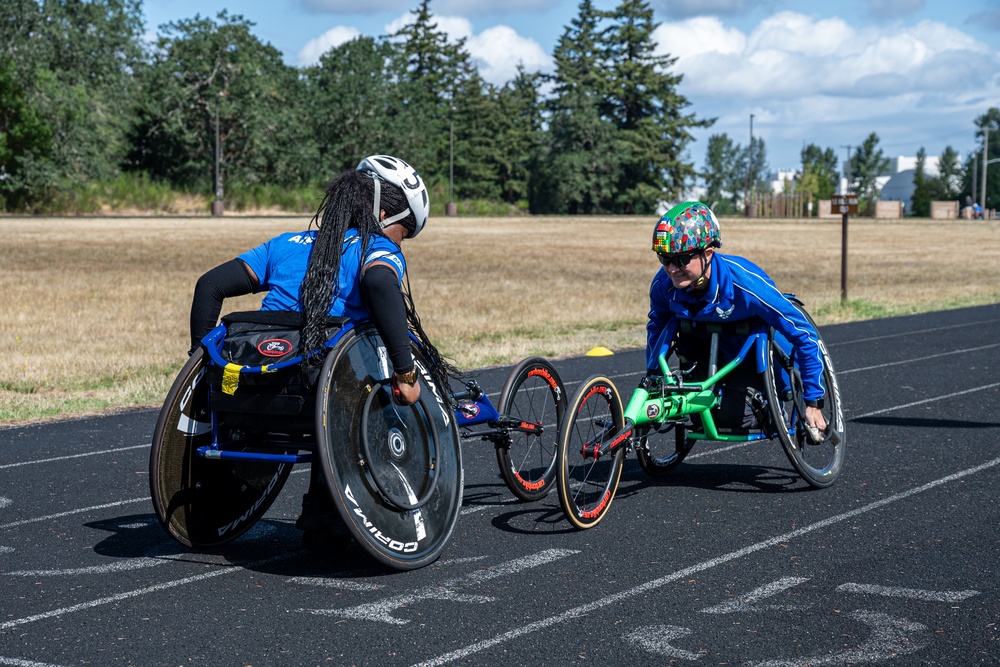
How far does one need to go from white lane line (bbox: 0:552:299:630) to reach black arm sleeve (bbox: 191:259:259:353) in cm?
101

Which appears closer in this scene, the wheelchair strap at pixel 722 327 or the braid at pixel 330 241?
the braid at pixel 330 241

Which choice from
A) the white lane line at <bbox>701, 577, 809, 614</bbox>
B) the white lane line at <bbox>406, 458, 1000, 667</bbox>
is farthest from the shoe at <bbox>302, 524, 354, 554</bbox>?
the white lane line at <bbox>701, 577, 809, 614</bbox>

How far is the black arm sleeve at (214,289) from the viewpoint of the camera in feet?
18.3

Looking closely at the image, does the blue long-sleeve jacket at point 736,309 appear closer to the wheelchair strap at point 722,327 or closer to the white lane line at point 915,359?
the wheelchair strap at point 722,327

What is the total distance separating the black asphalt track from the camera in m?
4.61

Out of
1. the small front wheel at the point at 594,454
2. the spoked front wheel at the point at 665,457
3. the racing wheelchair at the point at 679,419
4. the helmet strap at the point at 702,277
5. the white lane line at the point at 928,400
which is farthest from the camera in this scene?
the white lane line at the point at 928,400

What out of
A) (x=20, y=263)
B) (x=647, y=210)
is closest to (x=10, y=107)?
(x=20, y=263)

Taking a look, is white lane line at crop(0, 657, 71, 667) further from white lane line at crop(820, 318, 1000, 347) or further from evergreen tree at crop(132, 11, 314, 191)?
evergreen tree at crop(132, 11, 314, 191)

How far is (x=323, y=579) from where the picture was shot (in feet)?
18.1

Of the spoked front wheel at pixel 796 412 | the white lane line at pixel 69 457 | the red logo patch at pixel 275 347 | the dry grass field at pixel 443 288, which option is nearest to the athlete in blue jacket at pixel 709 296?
the spoked front wheel at pixel 796 412

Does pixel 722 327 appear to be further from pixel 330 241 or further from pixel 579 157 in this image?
pixel 579 157

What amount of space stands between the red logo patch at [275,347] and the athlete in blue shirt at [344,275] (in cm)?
8

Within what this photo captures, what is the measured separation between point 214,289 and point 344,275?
0.58 metres

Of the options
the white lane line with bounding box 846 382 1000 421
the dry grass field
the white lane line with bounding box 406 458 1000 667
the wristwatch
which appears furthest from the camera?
the dry grass field
